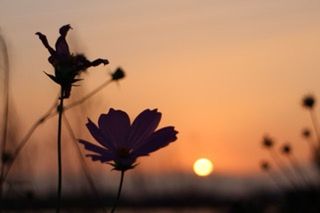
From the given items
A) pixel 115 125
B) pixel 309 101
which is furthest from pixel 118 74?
pixel 309 101

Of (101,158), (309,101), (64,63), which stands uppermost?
(309,101)

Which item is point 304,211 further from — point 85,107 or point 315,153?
point 85,107

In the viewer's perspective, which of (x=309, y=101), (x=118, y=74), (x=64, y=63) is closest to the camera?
(x=64, y=63)

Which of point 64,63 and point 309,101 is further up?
point 309,101

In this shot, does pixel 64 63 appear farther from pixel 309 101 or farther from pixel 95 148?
pixel 309 101

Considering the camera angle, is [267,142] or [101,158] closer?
[101,158]

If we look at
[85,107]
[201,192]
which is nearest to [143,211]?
[201,192]
